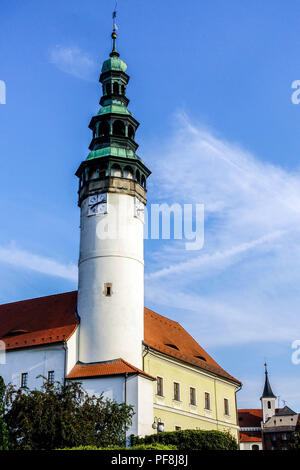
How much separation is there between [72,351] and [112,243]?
24.1ft

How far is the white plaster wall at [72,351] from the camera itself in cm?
3788

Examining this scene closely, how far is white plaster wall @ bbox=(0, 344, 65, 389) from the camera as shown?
125ft

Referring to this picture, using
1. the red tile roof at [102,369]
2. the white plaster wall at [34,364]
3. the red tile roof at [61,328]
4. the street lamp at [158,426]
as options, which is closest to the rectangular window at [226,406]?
the red tile roof at [61,328]

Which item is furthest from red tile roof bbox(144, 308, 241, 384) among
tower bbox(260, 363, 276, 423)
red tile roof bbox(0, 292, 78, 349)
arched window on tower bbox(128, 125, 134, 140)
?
tower bbox(260, 363, 276, 423)

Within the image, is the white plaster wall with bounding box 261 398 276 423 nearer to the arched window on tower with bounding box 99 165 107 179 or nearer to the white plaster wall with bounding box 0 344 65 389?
A: the white plaster wall with bounding box 0 344 65 389

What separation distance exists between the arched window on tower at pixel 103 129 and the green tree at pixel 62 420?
19009 mm

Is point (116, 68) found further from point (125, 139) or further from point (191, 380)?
point (191, 380)

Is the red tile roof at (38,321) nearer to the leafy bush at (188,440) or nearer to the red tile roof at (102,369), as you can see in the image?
the red tile roof at (102,369)

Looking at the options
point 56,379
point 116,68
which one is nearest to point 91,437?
point 56,379

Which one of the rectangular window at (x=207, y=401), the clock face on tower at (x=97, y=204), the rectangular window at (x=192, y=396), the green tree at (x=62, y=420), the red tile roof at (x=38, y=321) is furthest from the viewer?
the rectangular window at (x=207, y=401)

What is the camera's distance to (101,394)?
117 ft

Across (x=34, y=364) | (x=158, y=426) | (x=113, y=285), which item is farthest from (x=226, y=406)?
(x=158, y=426)

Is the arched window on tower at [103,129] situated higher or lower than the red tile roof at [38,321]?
higher
